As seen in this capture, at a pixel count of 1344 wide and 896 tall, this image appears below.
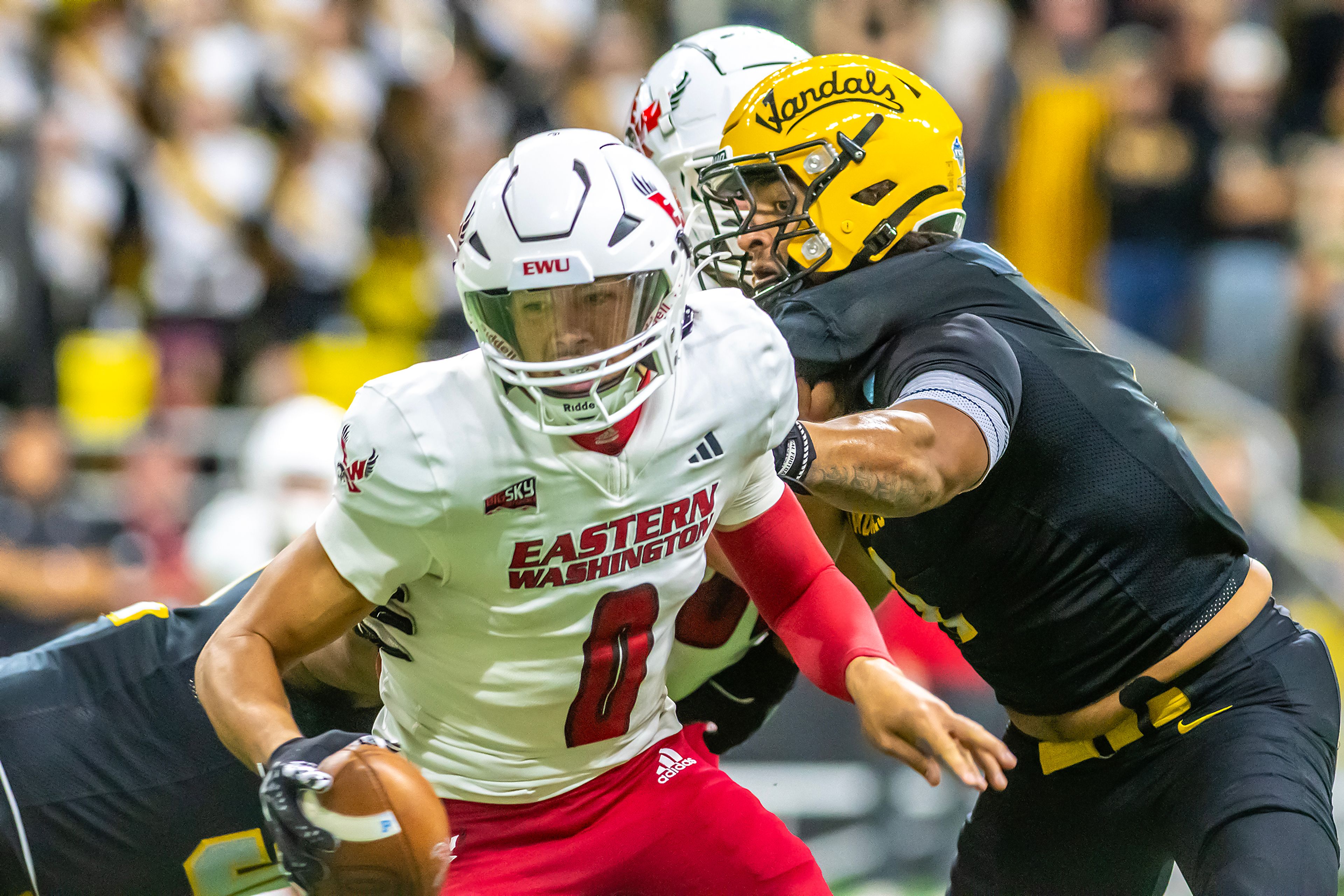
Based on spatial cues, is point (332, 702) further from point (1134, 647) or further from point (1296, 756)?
point (1296, 756)

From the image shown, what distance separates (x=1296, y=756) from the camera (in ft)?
10.8

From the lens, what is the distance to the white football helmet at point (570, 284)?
9.23ft

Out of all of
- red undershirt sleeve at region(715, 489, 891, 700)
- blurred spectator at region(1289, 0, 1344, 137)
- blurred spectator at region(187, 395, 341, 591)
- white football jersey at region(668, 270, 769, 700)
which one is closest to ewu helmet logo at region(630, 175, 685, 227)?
red undershirt sleeve at region(715, 489, 891, 700)

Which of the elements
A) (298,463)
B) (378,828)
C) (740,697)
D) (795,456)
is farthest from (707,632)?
(298,463)

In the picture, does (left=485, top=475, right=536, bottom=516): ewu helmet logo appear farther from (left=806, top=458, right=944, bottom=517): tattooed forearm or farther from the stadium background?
the stadium background

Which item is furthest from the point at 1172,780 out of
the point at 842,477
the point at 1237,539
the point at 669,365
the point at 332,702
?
the point at 332,702

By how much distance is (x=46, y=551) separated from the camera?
25.2 feet

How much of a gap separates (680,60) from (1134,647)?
7.06 ft

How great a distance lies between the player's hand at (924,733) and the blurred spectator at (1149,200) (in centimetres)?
564

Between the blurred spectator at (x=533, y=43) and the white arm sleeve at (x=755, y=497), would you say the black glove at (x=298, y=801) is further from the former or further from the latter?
the blurred spectator at (x=533, y=43)

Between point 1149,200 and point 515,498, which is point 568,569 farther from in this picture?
point 1149,200

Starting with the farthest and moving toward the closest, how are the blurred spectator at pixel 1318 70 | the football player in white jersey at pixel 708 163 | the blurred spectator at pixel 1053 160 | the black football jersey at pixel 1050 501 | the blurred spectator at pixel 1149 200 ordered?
the blurred spectator at pixel 1318 70 < the blurred spectator at pixel 1053 160 < the blurred spectator at pixel 1149 200 < the football player in white jersey at pixel 708 163 < the black football jersey at pixel 1050 501

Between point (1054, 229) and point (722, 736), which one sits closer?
point (722, 736)

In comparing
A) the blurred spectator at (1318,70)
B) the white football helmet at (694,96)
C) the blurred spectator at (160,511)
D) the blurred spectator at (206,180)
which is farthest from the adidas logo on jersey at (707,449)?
the blurred spectator at (1318,70)
